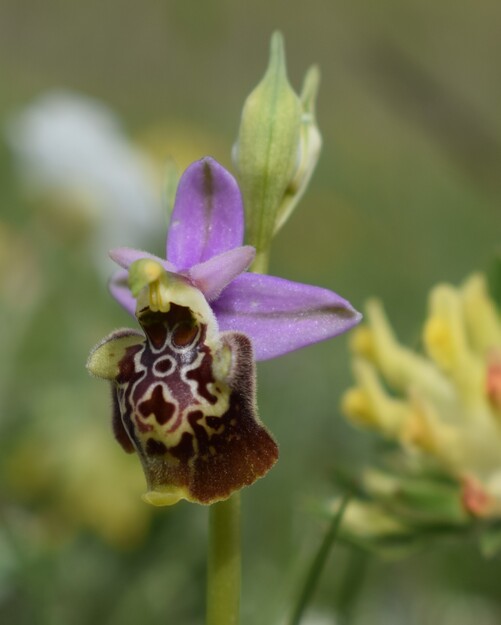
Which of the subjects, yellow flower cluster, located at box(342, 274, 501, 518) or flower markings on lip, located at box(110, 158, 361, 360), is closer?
flower markings on lip, located at box(110, 158, 361, 360)

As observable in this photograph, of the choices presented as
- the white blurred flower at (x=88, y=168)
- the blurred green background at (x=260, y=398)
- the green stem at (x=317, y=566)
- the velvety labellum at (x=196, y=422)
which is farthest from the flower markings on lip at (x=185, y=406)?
the white blurred flower at (x=88, y=168)

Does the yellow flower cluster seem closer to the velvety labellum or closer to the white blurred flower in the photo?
the velvety labellum

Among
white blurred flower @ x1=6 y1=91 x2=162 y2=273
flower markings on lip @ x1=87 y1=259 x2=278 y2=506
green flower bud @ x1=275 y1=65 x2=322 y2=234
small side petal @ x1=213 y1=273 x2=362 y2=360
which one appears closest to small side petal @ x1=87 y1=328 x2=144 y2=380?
flower markings on lip @ x1=87 y1=259 x2=278 y2=506

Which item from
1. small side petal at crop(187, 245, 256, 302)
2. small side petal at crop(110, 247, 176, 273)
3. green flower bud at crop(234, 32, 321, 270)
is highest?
green flower bud at crop(234, 32, 321, 270)

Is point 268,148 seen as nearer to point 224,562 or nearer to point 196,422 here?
point 196,422

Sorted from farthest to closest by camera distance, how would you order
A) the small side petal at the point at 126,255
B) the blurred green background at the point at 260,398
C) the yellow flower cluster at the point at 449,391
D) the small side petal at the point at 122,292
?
the blurred green background at the point at 260,398 < the yellow flower cluster at the point at 449,391 < the small side petal at the point at 122,292 < the small side petal at the point at 126,255

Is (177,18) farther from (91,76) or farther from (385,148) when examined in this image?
(91,76)

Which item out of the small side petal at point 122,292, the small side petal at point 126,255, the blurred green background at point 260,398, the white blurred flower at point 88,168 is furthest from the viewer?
the white blurred flower at point 88,168

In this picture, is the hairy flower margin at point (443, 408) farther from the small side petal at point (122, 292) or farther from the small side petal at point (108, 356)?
the small side petal at point (108, 356)
